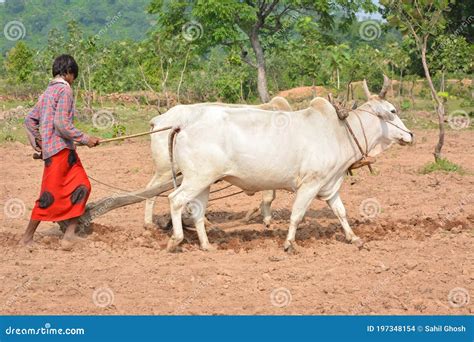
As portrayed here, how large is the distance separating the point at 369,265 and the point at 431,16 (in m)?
6.42

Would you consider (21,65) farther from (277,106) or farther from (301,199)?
(301,199)

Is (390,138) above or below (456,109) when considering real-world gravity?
above

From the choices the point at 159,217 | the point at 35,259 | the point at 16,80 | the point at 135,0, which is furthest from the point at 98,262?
the point at 135,0

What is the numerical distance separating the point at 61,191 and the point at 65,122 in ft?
2.22

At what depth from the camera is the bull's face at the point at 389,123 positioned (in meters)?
8.08

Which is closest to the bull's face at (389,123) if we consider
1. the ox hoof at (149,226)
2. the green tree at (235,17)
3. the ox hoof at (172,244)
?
the ox hoof at (172,244)

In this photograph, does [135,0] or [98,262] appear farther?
[135,0]

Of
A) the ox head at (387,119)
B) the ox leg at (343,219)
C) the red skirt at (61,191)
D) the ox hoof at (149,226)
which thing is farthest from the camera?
the ox hoof at (149,226)

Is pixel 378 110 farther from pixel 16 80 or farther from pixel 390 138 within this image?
pixel 16 80

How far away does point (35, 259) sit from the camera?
7.13 metres

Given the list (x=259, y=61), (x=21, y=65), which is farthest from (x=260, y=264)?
(x=21, y=65)

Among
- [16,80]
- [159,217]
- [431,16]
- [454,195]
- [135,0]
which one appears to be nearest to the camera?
[159,217]

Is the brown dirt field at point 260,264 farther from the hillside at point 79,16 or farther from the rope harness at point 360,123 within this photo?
the hillside at point 79,16

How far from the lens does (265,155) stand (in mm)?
7406
